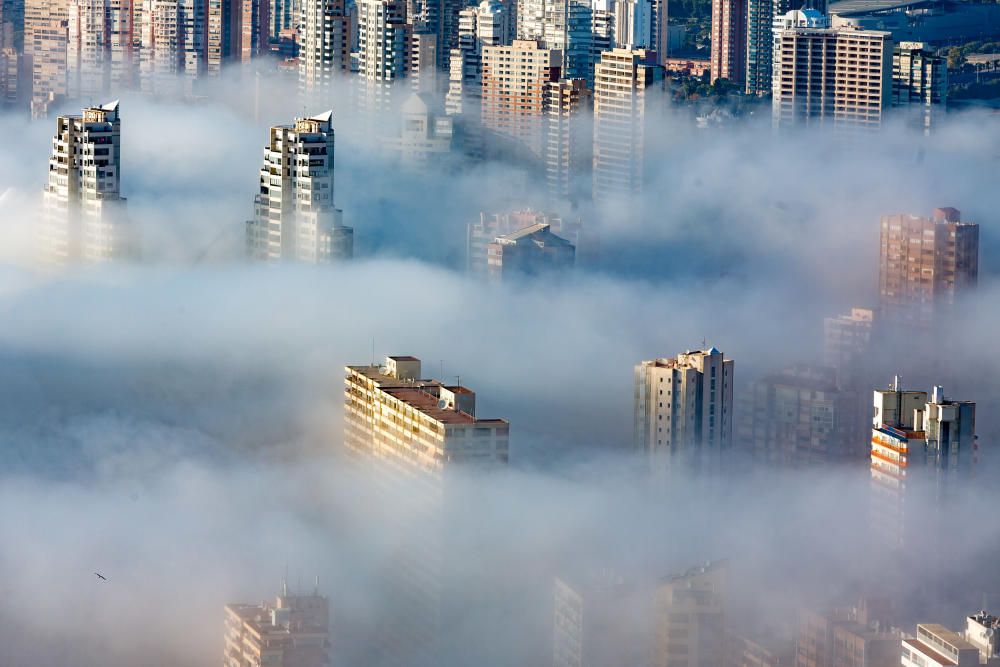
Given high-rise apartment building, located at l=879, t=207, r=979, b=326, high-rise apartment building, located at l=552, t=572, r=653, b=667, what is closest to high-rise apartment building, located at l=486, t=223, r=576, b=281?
high-rise apartment building, located at l=879, t=207, r=979, b=326

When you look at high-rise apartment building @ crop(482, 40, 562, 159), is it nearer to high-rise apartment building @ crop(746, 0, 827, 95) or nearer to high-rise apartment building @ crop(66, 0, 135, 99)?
high-rise apartment building @ crop(746, 0, 827, 95)

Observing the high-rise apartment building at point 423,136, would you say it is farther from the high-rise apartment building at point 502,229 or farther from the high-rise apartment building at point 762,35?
the high-rise apartment building at point 762,35

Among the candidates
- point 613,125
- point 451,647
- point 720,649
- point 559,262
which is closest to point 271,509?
point 451,647

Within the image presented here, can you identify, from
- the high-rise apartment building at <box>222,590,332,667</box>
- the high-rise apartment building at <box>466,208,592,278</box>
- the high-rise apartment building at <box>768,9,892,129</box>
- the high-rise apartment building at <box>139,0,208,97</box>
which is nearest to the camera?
the high-rise apartment building at <box>222,590,332,667</box>

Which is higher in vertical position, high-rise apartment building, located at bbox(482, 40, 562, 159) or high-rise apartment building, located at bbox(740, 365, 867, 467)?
high-rise apartment building, located at bbox(482, 40, 562, 159)

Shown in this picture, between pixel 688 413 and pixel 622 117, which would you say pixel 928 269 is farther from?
pixel 688 413

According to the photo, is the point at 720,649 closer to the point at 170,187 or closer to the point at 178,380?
the point at 178,380

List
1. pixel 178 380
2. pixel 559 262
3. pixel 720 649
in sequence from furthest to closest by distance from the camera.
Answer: pixel 559 262
pixel 178 380
pixel 720 649
